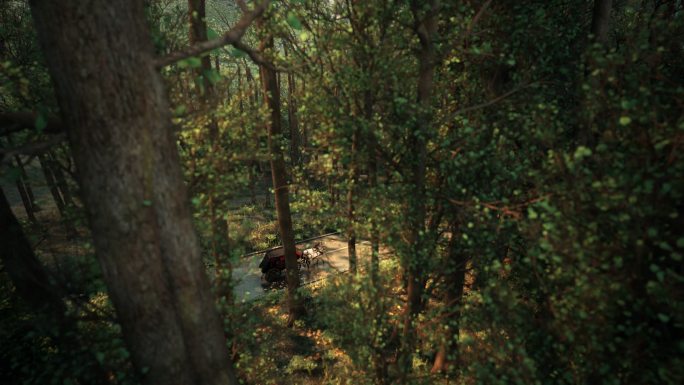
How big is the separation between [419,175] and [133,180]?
17.2 feet

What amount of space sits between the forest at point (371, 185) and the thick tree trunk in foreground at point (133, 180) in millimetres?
22

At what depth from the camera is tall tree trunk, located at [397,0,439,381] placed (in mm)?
6723

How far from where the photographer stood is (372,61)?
25.0 ft

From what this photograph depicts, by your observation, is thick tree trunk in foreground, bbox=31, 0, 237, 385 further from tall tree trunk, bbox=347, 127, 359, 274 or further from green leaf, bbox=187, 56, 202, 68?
tall tree trunk, bbox=347, 127, 359, 274

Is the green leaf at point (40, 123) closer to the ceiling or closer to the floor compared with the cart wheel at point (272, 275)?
closer to the ceiling

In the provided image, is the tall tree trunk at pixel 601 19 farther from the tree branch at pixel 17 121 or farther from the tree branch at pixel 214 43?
the tree branch at pixel 17 121

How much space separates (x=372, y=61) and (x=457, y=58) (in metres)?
1.95

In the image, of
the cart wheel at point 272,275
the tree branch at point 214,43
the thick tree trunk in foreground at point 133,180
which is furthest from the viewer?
the cart wheel at point 272,275

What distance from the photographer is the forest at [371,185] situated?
3.83m

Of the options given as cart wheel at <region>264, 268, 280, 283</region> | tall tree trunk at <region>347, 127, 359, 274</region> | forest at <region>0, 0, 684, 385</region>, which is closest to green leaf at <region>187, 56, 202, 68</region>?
forest at <region>0, 0, 684, 385</region>

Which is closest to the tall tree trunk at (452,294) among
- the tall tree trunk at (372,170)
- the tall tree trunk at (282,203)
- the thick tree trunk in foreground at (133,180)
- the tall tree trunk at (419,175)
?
the tall tree trunk at (419,175)

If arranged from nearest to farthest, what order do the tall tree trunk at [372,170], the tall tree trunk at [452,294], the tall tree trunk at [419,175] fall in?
the tall tree trunk at [419,175] → the tall tree trunk at [452,294] → the tall tree trunk at [372,170]

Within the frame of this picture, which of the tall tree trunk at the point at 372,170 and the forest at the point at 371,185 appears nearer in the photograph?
the forest at the point at 371,185

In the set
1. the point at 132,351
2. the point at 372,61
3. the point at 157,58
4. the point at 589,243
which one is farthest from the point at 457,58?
the point at 132,351
